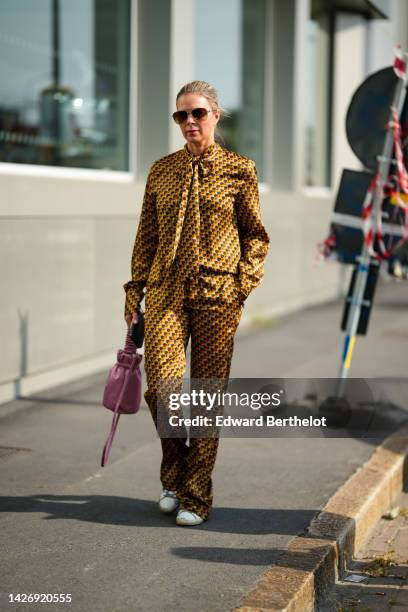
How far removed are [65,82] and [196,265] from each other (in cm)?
474

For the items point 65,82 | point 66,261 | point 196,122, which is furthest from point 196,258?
point 65,82

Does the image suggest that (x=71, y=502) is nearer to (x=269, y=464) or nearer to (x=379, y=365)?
(x=269, y=464)

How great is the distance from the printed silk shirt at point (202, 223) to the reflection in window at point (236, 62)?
266 inches

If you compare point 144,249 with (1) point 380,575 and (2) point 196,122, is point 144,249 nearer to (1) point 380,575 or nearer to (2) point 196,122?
(2) point 196,122

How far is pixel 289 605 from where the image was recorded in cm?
347

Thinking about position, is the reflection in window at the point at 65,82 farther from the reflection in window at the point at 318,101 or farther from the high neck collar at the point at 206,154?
the reflection in window at the point at 318,101

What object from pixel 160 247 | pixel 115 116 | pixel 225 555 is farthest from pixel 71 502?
pixel 115 116

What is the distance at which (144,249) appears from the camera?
429 cm

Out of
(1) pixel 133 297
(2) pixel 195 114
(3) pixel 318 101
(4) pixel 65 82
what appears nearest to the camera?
(2) pixel 195 114

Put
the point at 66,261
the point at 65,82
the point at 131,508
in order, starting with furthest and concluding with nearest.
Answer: the point at 65,82 → the point at 66,261 → the point at 131,508

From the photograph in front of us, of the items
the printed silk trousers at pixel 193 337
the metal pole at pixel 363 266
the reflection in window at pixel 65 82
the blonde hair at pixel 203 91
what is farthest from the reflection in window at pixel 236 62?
the printed silk trousers at pixel 193 337

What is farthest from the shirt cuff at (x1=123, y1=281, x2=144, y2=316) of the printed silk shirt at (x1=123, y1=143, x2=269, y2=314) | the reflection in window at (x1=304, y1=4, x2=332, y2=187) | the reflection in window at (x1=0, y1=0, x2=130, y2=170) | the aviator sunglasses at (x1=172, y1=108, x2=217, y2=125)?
the reflection in window at (x1=304, y1=4, x2=332, y2=187)

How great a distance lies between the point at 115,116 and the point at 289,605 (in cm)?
620

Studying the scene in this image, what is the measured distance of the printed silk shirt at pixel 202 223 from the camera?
4133 mm
